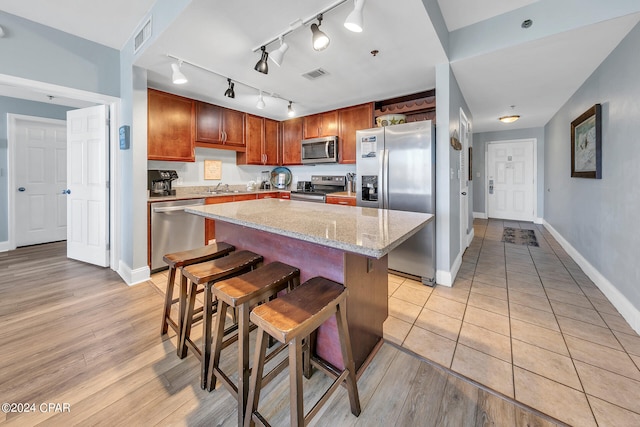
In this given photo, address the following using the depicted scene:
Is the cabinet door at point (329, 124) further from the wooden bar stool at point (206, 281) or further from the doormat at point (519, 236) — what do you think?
the doormat at point (519, 236)

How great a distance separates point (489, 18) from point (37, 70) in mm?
4042

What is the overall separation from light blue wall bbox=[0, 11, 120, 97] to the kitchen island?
6.92 ft

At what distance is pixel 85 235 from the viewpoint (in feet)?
11.0

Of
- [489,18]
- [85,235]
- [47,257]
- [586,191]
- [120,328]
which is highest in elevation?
[489,18]

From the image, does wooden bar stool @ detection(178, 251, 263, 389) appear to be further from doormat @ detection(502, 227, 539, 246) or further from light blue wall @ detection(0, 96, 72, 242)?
doormat @ detection(502, 227, 539, 246)

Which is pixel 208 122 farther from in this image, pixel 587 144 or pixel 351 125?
pixel 587 144

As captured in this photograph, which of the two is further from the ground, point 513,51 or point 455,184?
point 513,51

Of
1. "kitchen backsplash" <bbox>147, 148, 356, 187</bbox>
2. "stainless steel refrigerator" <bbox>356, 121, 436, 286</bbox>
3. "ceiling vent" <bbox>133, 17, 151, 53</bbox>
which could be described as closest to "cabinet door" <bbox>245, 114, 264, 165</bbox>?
"kitchen backsplash" <bbox>147, 148, 356, 187</bbox>

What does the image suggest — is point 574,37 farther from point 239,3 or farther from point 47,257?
point 47,257

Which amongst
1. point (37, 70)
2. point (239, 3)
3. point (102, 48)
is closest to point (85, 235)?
point (37, 70)

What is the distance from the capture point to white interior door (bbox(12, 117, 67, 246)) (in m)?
4.04

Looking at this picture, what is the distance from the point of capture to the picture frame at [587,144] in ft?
8.40

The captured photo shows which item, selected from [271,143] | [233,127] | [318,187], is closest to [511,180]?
[318,187]

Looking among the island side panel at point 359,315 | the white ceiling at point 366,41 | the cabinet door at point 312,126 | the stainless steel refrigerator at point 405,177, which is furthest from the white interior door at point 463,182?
the island side panel at point 359,315
